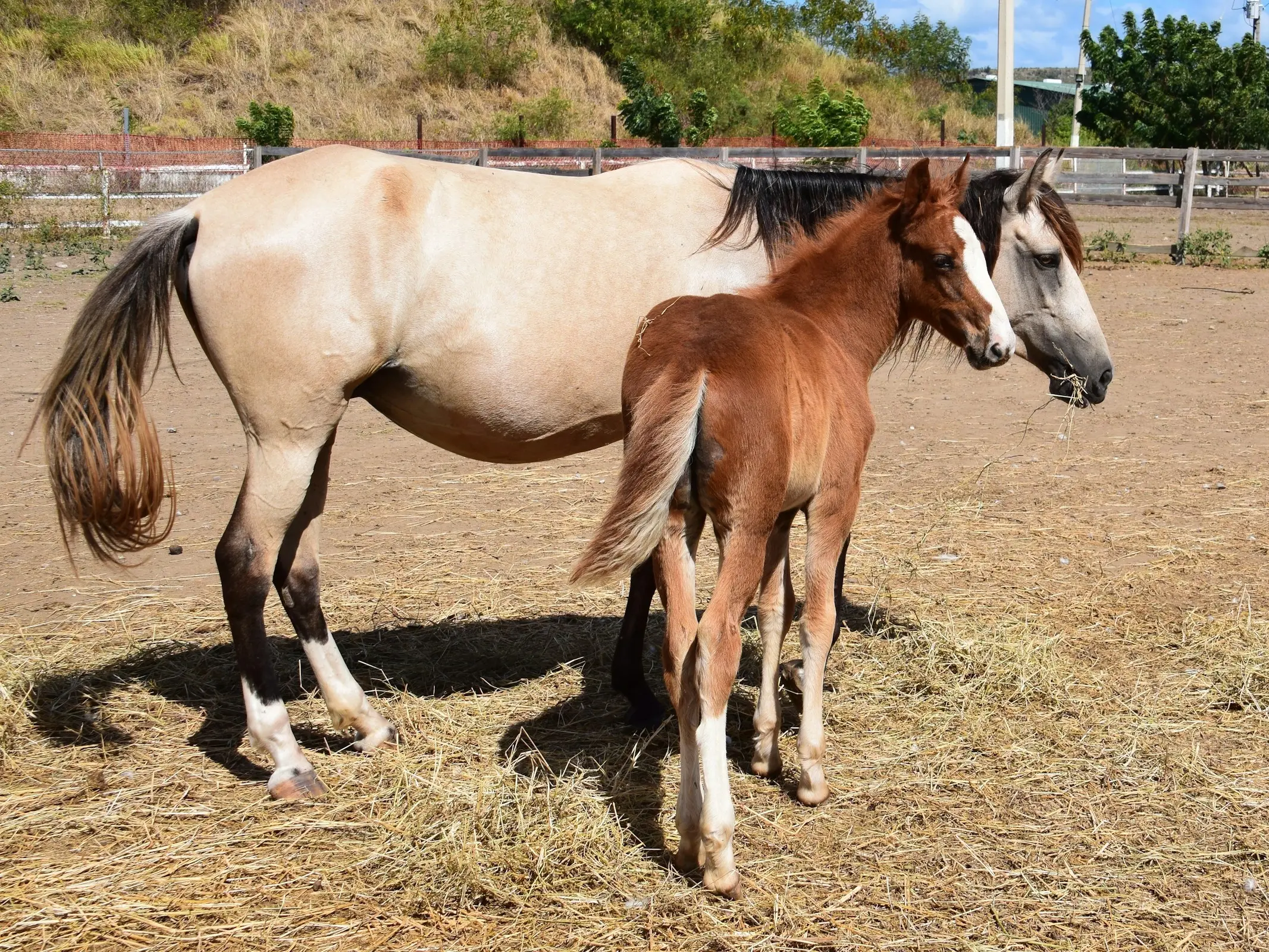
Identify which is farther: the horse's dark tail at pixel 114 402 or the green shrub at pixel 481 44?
the green shrub at pixel 481 44

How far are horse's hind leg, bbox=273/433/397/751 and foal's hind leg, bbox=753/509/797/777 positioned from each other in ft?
4.29

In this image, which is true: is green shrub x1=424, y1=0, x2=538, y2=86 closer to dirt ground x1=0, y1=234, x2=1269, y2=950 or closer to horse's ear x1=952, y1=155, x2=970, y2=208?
dirt ground x1=0, y1=234, x2=1269, y2=950

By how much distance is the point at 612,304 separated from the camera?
12.4ft

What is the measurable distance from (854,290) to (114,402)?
251 cm

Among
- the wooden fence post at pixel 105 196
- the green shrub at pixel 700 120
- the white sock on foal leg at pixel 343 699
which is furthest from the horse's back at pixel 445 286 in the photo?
the green shrub at pixel 700 120

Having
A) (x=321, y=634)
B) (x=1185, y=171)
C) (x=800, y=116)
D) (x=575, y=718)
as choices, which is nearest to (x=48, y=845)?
(x=321, y=634)

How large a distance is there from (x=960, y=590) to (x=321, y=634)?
2.94m

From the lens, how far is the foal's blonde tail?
8.94 ft

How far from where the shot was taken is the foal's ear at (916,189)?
11.8 feet

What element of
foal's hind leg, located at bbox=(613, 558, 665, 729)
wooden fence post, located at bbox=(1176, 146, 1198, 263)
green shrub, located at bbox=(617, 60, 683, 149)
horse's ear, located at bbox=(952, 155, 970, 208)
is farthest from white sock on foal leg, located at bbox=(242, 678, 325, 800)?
green shrub, located at bbox=(617, 60, 683, 149)

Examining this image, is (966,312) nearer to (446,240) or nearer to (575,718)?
(446,240)

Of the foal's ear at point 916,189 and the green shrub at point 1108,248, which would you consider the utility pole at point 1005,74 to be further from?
the foal's ear at point 916,189

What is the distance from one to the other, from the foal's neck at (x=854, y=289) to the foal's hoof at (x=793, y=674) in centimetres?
110

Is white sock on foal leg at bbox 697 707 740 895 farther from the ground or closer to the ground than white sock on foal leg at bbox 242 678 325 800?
farther from the ground
